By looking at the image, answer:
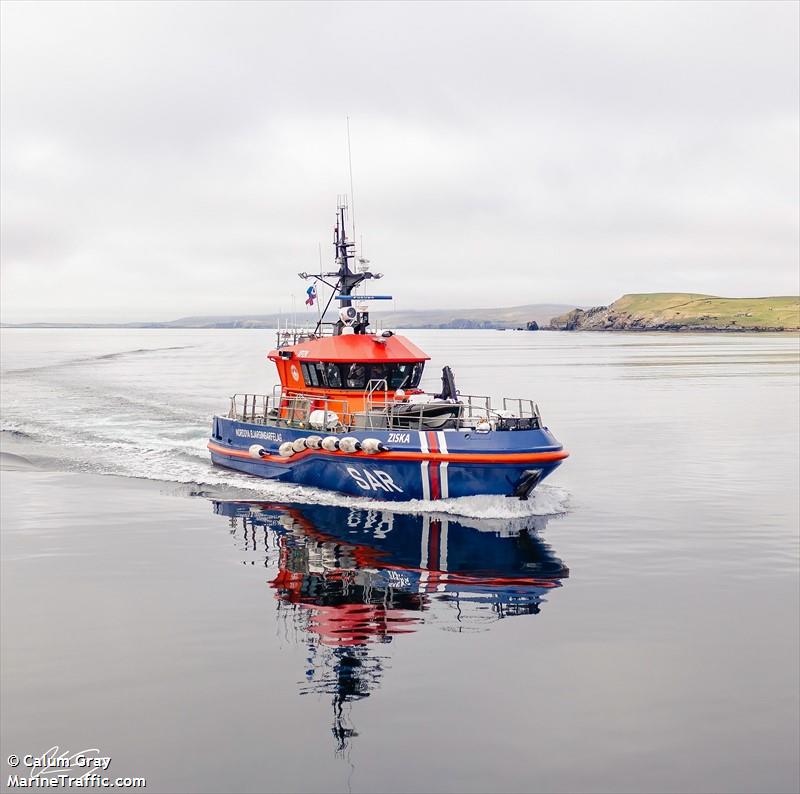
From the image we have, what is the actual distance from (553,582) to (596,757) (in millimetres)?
6664

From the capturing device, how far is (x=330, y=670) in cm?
1191

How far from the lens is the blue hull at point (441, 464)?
21000 mm

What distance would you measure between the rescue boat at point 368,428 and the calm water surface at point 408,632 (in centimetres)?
78

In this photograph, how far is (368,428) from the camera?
931 inches

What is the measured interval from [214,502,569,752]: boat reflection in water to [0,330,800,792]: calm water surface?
0.25 feet

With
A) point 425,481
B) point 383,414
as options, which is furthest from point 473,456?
point 383,414

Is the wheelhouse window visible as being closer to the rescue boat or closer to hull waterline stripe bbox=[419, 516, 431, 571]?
the rescue boat

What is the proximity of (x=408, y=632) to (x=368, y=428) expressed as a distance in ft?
35.0

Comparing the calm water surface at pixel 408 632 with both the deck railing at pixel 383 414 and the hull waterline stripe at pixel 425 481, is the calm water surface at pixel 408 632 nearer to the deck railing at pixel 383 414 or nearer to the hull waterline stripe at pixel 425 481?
the hull waterline stripe at pixel 425 481

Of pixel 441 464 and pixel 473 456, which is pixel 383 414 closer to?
pixel 441 464

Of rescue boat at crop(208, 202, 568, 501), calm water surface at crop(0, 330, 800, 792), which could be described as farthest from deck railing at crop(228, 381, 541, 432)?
calm water surface at crop(0, 330, 800, 792)

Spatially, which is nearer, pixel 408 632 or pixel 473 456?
pixel 408 632

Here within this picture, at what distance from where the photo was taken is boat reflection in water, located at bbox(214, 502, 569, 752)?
12570 millimetres

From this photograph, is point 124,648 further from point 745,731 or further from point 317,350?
point 317,350
